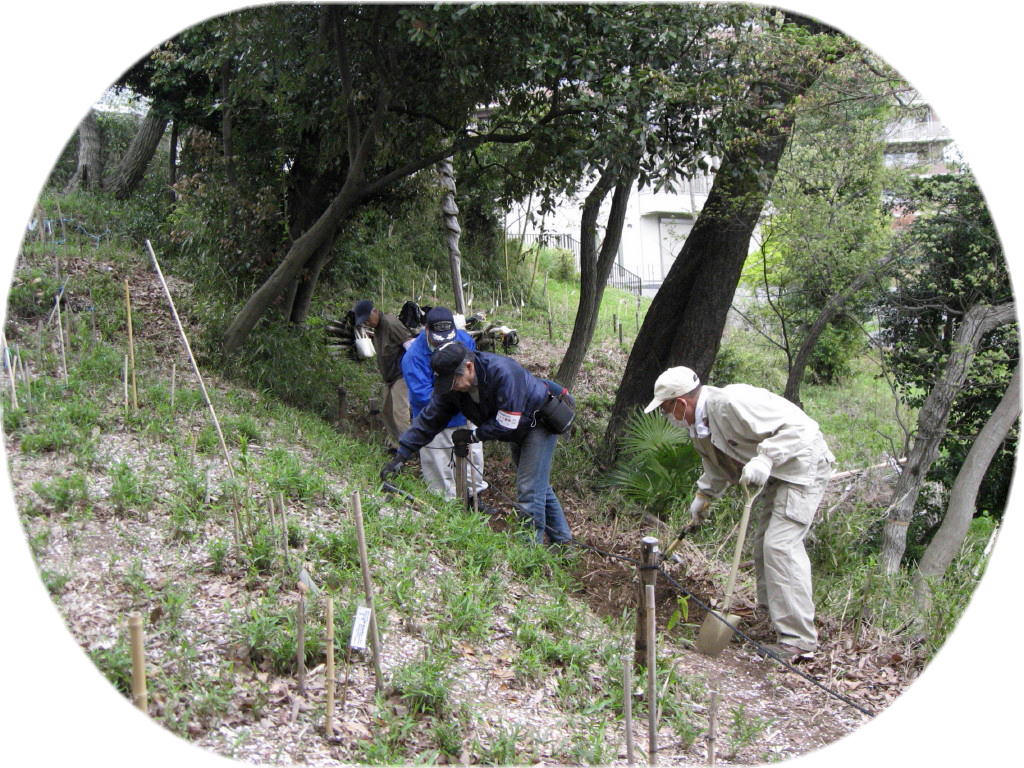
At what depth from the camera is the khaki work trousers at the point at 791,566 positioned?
5465 mm

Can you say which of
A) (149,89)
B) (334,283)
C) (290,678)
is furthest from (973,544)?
(149,89)

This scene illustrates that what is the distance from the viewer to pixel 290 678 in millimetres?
3979

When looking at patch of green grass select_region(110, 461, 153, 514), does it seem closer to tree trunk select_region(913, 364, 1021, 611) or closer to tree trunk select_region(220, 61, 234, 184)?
tree trunk select_region(220, 61, 234, 184)

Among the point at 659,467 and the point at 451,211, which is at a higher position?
the point at 451,211

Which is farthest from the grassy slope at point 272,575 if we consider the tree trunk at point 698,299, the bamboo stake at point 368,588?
the tree trunk at point 698,299

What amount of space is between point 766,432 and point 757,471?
0.33 m

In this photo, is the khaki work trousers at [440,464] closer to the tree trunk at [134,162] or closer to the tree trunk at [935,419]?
the tree trunk at [935,419]

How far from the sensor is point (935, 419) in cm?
789

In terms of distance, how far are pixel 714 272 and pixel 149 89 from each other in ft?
26.6

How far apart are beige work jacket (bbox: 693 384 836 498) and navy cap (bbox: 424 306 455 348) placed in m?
2.16

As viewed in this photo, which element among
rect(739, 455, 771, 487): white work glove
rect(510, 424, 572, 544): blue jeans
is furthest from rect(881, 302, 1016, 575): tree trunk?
rect(510, 424, 572, 544): blue jeans

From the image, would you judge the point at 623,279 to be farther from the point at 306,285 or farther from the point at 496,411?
the point at 496,411

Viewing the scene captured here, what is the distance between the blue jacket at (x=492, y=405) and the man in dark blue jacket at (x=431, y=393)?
1.76 ft

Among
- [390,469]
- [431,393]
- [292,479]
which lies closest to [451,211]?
[431,393]
